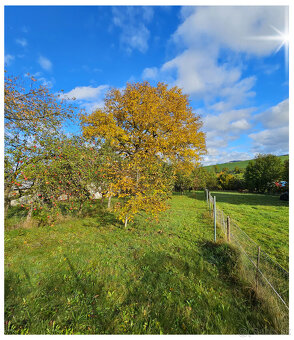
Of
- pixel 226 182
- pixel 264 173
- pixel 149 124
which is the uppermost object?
pixel 149 124

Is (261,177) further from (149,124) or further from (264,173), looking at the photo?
(149,124)

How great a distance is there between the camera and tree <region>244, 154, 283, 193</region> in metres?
34.8

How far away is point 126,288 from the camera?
4.11m

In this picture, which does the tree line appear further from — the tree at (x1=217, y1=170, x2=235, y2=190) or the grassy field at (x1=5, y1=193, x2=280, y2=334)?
the grassy field at (x1=5, y1=193, x2=280, y2=334)

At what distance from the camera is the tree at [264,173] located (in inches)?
1371

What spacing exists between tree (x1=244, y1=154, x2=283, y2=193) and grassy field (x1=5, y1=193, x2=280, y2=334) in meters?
39.2

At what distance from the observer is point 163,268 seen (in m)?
5.09

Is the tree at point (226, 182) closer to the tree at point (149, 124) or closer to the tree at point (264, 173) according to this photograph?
the tree at point (264, 173)

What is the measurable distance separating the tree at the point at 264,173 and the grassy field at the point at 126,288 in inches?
1545

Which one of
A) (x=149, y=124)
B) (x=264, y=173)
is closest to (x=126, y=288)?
(x=149, y=124)

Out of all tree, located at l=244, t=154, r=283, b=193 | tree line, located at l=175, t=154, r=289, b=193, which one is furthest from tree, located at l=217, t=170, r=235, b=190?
tree, located at l=244, t=154, r=283, b=193

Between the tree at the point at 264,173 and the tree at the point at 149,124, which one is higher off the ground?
the tree at the point at 149,124

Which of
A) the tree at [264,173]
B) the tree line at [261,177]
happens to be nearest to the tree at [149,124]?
the tree line at [261,177]

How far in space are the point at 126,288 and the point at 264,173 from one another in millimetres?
44239
